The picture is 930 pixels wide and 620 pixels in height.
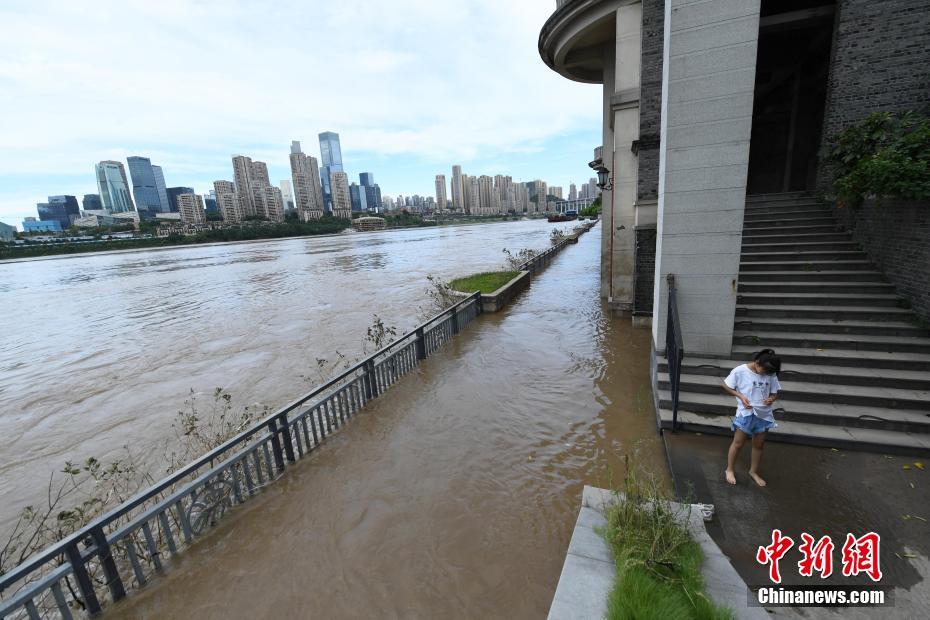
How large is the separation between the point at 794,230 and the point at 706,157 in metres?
3.67

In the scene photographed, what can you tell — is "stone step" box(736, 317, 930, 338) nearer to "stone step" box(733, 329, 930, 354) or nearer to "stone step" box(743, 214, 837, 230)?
"stone step" box(733, 329, 930, 354)

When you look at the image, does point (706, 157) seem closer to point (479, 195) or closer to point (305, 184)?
point (305, 184)

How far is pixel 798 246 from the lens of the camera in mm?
7059

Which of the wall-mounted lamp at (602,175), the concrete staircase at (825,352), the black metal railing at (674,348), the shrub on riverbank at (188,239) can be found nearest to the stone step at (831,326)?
the concrete staircase at (825,352)

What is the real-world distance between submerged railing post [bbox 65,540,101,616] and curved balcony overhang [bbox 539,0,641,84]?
1303 cm

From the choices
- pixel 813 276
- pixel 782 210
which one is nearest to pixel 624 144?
pixel 782 210

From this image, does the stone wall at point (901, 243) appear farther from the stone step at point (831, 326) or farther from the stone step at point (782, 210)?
the stone step at point (782, 210)

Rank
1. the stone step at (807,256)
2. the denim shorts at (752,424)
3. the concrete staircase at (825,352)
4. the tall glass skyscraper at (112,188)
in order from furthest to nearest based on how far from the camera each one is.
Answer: the tall glass skyscraper at (112,188)
the stone step at (807,256)
the concrete staircase at (825,352)
the denim shorts at (752,424)

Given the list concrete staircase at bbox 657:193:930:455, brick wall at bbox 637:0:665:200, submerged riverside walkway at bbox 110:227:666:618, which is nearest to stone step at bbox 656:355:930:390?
concrete staircase at bbox 657:193:930:455

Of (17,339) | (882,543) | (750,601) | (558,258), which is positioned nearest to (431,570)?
(750,601)

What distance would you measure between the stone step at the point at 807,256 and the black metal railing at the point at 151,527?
272 inches

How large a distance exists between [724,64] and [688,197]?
1.68m

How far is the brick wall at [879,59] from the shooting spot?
6258mm
